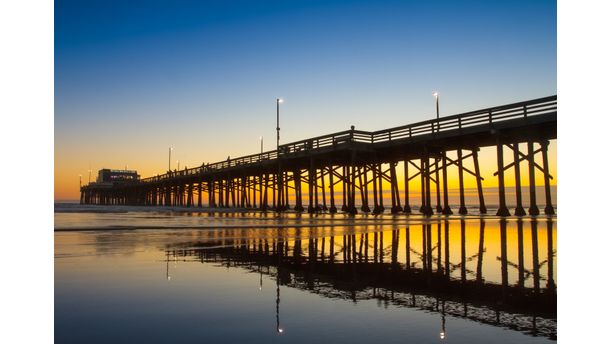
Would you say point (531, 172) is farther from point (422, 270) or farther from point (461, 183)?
point (422, 270)

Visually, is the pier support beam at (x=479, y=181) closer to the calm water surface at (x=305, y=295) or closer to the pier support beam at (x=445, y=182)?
the pier support beam at (x=445, y=182)

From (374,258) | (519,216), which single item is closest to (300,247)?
(374,258)

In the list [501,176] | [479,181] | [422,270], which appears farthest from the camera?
[479,181]

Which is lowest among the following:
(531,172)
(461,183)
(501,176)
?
(461,183)

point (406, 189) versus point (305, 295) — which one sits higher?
point (406, 189)

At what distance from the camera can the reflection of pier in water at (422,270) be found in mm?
4324

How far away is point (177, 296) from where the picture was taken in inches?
185

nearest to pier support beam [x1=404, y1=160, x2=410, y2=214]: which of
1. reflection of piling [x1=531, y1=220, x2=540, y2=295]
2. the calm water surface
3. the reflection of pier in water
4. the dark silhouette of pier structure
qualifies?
the dark silhouette of pier structure

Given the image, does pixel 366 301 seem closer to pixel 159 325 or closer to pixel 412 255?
pixel 159 325

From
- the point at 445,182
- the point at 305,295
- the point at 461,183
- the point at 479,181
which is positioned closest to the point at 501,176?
the point at 479,181

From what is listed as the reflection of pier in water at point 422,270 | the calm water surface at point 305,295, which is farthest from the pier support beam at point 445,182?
the calm water surface at point 305,295

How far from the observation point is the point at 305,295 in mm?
4824

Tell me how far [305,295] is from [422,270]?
7.88 feet
